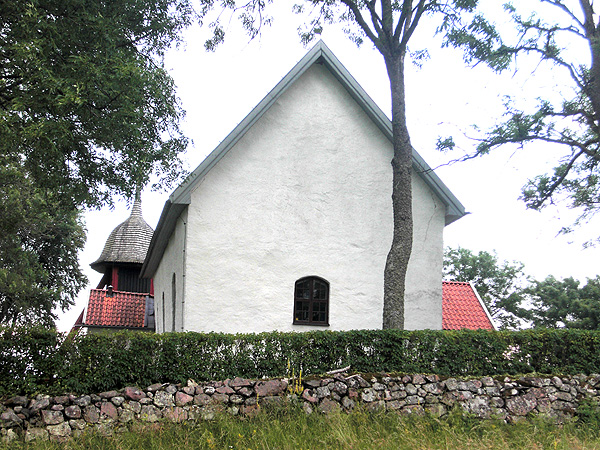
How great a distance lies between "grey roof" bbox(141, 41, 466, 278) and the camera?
13.5m

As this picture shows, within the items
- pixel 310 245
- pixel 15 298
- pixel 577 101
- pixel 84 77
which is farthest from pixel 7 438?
pixel 15 298

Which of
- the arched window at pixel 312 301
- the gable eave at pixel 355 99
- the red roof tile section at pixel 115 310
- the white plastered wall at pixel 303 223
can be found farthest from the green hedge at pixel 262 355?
the red roof tile section at pixel 115 310

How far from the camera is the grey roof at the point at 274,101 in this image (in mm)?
13461

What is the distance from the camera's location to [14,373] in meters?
9.31

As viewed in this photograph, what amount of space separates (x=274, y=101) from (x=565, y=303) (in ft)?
116

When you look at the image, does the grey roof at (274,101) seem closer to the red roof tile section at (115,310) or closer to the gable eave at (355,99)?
the gable eave at (355,99)

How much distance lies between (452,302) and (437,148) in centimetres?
725

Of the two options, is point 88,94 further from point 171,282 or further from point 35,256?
point 35,256

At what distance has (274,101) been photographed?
47.4ft

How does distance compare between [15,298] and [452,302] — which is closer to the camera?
[452,302]

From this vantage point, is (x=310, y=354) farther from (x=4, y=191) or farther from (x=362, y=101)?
(x=4, y=191)

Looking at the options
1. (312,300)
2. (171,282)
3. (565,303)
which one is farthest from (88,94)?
(565,303)

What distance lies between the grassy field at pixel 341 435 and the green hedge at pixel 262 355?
1.16 metres

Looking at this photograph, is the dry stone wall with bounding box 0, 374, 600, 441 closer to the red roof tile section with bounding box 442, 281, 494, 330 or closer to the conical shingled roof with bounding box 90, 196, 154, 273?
the red roof tile section with bounding box 442, 281, 494, 330
